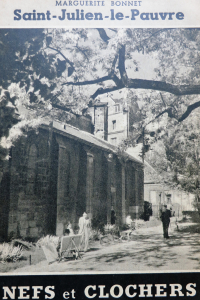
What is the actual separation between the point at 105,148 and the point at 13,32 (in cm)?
364

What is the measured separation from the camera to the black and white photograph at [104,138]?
630 centimetres

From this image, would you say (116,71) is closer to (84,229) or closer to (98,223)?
(98,223)

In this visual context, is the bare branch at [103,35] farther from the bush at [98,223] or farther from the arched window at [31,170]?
the bush at [98,223]

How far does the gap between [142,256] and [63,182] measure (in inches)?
101

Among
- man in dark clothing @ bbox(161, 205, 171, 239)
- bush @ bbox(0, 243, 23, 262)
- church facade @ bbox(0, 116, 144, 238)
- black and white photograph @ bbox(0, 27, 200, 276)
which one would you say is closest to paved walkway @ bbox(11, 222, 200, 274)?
black and white photograph @ bbox(0, 27, 200, 276)

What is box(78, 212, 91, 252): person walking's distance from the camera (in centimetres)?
637

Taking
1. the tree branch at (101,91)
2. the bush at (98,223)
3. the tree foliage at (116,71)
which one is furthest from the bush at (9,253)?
the tree branch at (101,91)

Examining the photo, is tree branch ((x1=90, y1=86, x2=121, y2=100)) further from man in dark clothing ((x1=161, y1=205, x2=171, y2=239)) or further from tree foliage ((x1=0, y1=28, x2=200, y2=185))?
man in dark clothing ((x1=161, y1=205, x2=171, y2=239))

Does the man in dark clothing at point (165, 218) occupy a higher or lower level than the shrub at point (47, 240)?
higher

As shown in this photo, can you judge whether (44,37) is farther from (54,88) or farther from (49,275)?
(49,275)

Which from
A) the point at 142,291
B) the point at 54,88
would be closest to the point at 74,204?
the point at 142,291

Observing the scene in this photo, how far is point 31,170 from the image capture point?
20.8 ft

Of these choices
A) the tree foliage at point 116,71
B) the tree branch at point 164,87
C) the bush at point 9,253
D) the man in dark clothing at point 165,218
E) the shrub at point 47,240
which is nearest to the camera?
the bush at point 9,253

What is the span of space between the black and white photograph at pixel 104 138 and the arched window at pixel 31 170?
2 cm
